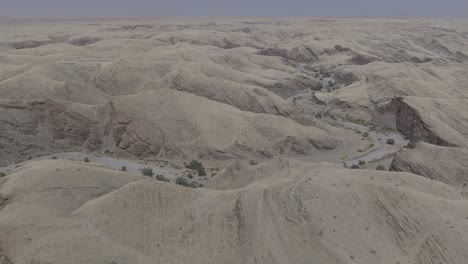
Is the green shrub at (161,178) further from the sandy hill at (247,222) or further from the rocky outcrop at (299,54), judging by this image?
the rocky outcrop at (299,54)

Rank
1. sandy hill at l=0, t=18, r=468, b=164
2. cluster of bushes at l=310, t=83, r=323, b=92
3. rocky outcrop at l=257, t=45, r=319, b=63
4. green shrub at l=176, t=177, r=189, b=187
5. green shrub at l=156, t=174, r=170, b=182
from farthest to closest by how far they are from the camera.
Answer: rocky outcrop at l=257, t=45, r=319, b=63
cluster of bushes at l=310, t=83, r=323, b=92
sandy hill at l=0, t=18, r=468, b=164
green shrub at l=156, t=174, r=170, b=182
green shrub at l=176, t=177, r=189, b=187

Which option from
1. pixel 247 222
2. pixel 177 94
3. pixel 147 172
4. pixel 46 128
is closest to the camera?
pixel 247 222

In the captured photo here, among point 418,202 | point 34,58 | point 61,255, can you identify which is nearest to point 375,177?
point 418,202

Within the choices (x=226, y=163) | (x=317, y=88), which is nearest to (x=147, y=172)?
(x=226, y=163)

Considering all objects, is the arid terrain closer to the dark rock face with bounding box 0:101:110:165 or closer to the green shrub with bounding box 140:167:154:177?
the dark rock face with bounding box 0:101:110:165

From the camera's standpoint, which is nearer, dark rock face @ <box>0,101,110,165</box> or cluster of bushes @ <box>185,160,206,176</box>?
cluster of bushes @ <box>185,160,206,176</box>

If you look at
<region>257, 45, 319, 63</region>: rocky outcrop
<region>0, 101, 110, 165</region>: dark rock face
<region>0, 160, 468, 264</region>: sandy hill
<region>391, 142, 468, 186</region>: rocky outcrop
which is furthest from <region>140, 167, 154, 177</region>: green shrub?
<region>257, 45, 319, 63</region>: rocky outcrop

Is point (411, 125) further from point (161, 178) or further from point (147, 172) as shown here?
point (147, 172)
